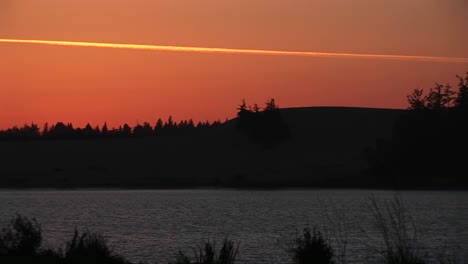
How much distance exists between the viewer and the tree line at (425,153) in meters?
94.1

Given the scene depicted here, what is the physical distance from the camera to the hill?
350 ft

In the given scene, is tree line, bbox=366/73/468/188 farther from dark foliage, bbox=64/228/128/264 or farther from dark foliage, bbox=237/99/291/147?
dark foliage, bbox=64/228/128/264

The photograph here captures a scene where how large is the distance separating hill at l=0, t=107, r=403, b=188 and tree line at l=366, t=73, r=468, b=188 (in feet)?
11.8

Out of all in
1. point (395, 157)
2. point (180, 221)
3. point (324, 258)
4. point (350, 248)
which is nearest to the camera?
point (324, 258)

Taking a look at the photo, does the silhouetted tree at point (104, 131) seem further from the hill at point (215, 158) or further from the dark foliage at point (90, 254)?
the dark foliage at point (90, 254)

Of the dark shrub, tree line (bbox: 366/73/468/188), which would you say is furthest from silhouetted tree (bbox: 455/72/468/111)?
the dark shrub

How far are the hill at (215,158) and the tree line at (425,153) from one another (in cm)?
360

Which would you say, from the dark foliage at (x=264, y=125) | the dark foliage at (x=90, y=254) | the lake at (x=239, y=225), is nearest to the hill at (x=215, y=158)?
the dark foliage at (x=264, y=125)

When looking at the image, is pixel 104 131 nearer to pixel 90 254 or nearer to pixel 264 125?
pixel 264 125

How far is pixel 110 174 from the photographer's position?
115250 millimetres

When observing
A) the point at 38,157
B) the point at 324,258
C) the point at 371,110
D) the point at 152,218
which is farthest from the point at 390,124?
the point at 324,258

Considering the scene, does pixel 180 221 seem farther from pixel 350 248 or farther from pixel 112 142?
pixel 112 142

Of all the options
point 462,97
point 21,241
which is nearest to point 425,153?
point 462,97

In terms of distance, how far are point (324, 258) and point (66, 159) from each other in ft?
370
